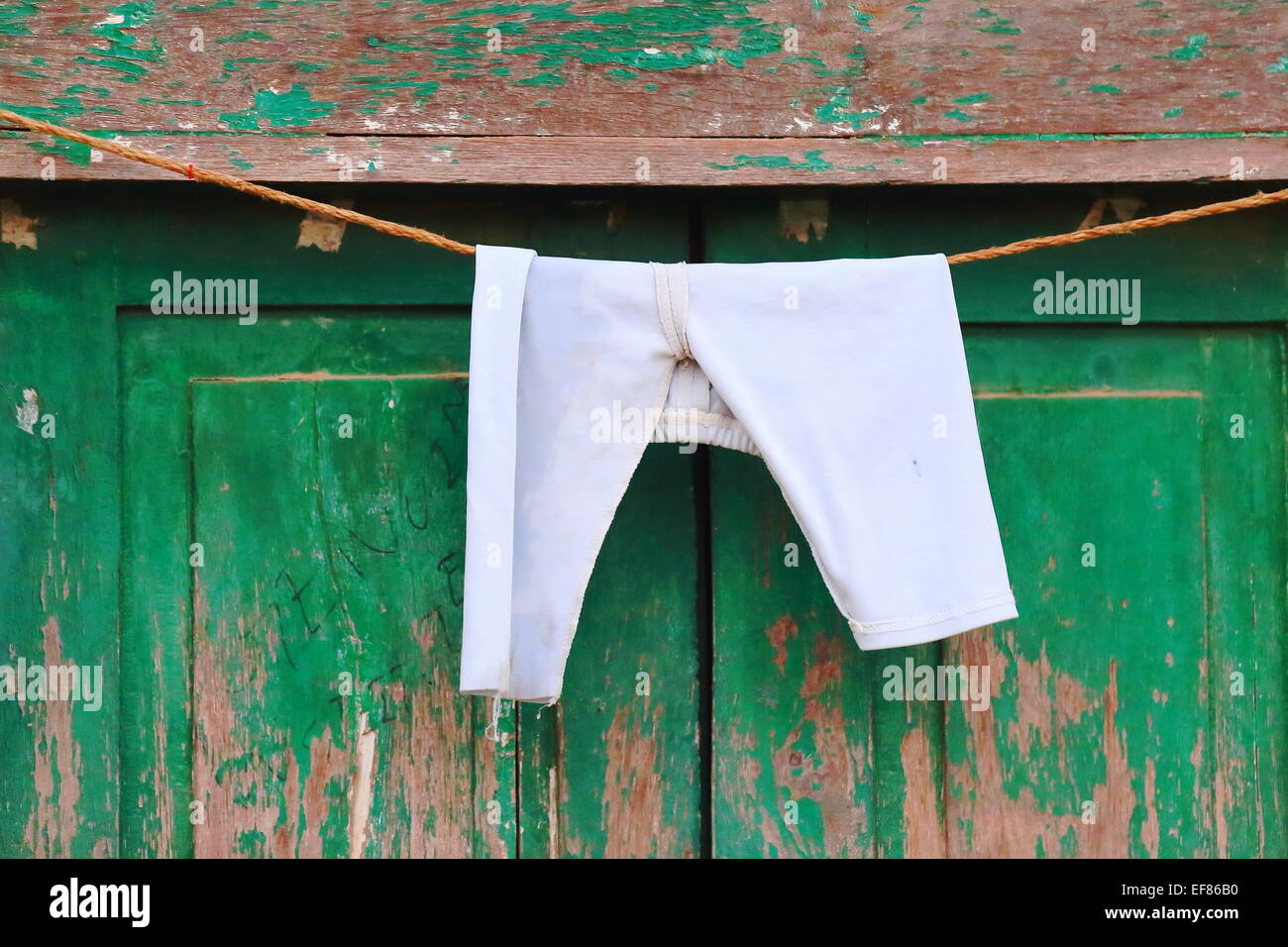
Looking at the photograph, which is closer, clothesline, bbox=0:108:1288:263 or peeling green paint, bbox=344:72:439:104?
clothesline, bbox=0:108:1288:263

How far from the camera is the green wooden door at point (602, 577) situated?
129 cm

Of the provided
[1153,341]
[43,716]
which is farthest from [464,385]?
[1153,341]

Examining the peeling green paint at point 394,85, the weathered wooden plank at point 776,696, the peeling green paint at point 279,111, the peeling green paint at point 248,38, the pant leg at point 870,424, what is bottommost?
the weathered wooden plank at point 776,696

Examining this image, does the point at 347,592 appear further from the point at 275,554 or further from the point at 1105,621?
the point at 1105,621

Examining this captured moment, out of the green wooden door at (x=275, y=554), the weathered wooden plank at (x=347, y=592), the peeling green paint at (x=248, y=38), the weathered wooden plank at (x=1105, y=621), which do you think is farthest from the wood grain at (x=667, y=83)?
the weathered wooden plank at (x=1105, y=621)

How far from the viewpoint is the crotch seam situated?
1124mm

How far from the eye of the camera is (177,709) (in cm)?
130

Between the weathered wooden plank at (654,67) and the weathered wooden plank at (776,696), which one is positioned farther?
the weathered wooden plank at (776,696)

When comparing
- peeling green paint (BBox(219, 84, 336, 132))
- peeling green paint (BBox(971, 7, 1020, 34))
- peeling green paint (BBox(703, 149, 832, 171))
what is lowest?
peeling green paint (BBox(703, 149, 832, 171))

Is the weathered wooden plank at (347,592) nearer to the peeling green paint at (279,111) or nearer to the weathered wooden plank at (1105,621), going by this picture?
the peeling green paint at (279,111)

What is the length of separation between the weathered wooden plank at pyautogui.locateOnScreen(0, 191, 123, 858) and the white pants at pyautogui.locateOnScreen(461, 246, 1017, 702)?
0.54 metres

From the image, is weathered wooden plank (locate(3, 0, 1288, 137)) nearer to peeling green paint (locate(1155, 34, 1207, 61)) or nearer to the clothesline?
peeling green paint (locate(1155, 34, 1207, 61))

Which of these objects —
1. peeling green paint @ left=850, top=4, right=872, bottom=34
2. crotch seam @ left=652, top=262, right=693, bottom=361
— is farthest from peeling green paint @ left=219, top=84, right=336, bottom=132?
peeling green paint @ left=850, top=4, right=872, bottom=34

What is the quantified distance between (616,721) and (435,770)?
0.77 ft
